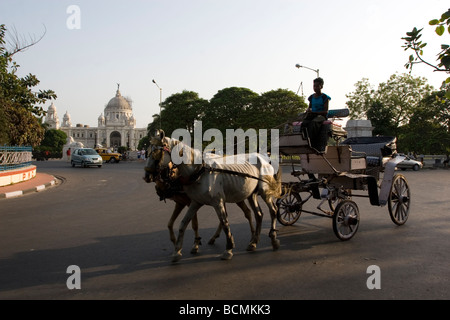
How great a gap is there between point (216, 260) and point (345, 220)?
2.49 meters

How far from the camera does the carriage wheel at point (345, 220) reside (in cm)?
616

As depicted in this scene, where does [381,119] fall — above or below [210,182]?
above

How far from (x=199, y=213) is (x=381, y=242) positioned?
14.2 ft

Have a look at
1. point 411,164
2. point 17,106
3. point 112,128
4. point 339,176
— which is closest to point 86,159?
point 17,106

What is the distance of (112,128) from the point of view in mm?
150500

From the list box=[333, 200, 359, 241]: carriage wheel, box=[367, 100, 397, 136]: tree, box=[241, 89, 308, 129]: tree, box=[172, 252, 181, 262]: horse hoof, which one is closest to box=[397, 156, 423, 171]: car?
box=[367, 100, 397, 136]: tree

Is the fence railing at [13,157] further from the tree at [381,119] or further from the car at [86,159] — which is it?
the tree at [381,119]

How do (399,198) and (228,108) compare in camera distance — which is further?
(228,108)

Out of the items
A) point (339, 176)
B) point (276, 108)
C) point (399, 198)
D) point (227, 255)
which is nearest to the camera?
point (227, 255)

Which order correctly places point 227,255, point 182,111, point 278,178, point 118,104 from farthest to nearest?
1. point 118,104
2. point 182,111
3. point 278,178
4. point 227,255

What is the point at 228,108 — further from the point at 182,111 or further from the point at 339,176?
the point at 339,176

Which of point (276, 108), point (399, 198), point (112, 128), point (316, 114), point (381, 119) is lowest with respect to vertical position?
point (399, 198)

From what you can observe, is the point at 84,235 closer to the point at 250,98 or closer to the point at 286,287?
the point at 286,287
